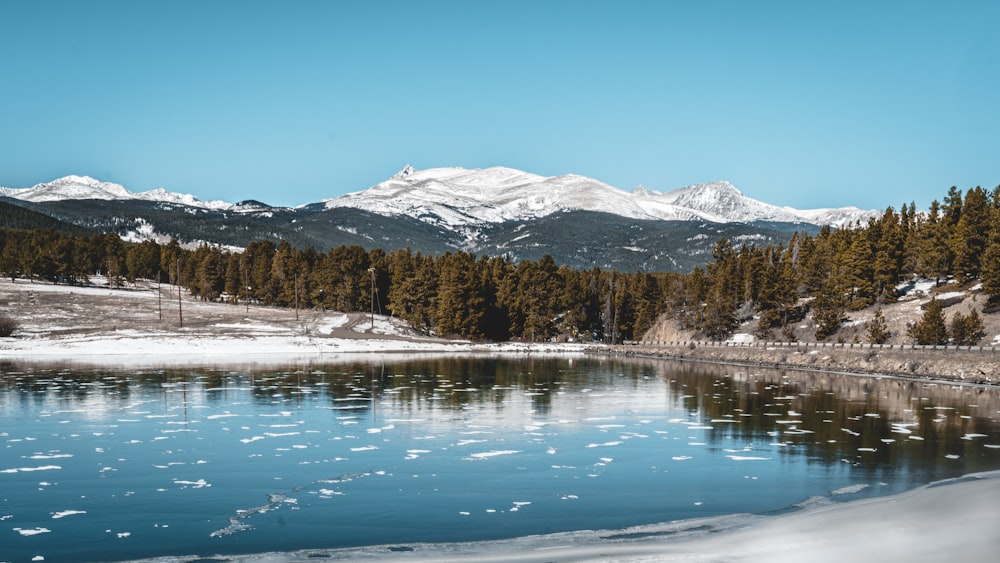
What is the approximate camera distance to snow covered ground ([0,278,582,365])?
8919 centimetres

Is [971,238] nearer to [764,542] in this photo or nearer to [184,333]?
[764,542]

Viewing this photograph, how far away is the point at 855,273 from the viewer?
10025 centimetres

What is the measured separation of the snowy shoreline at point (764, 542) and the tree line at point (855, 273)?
65.8m

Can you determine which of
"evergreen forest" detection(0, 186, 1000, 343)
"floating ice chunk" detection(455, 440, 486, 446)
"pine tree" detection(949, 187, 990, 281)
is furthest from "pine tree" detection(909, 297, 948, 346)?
"floating ice chunk" detection(455, 440, 486, 446)

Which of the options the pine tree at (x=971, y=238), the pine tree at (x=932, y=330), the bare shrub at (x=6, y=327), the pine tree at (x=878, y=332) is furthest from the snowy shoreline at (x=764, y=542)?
the bare shrub at (x=6, y=327)

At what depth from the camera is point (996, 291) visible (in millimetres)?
78938

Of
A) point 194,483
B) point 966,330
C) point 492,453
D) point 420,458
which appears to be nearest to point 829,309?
point 966,330

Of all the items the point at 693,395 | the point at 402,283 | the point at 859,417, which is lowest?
the point at 693,395

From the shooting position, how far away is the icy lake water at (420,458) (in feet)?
57.8

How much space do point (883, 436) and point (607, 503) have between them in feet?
54.9

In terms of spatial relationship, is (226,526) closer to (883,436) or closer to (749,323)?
(883,436)

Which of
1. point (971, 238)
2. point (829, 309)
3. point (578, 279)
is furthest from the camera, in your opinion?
point (578, 279)

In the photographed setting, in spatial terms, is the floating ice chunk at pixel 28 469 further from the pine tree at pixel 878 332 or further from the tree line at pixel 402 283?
the tree line at pixel 402 283

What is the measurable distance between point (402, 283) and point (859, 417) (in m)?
99.2
